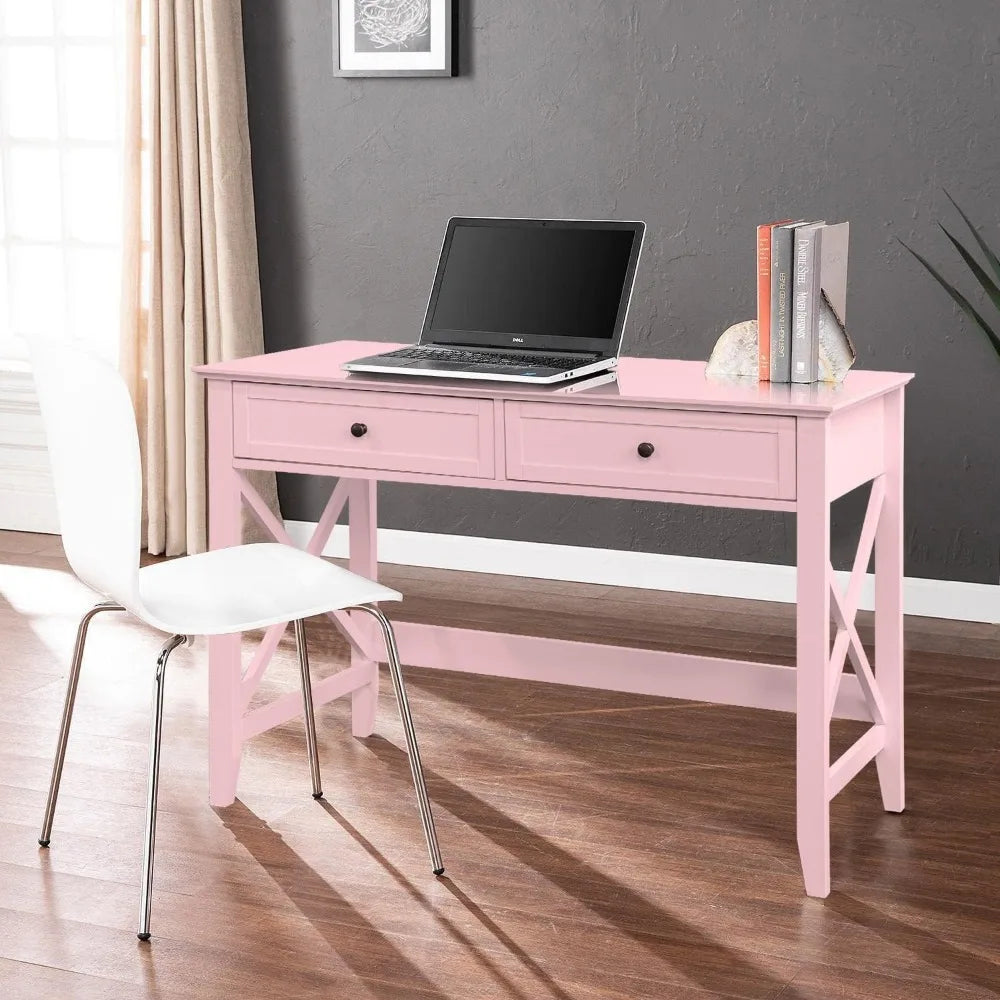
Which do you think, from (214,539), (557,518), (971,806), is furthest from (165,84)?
(971,806)

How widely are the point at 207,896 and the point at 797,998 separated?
921mm

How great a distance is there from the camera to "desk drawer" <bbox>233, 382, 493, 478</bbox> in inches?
102

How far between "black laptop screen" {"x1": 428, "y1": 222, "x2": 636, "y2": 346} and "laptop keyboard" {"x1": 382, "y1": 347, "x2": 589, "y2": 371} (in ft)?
0.19

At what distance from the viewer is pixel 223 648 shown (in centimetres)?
275

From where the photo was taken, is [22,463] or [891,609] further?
[22,463]

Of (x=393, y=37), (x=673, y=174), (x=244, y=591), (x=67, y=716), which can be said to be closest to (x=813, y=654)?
(x=244, y=591)

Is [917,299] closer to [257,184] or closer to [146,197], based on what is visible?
[257,184]

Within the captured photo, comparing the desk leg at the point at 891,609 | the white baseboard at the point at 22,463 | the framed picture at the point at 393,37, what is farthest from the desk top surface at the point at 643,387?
the white baseboard at the point at 22,463

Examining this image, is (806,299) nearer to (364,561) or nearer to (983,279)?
(364,561)

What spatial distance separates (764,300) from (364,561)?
1.02 meters

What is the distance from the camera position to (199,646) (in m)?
3.84

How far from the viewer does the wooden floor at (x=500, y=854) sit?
86.0 inches

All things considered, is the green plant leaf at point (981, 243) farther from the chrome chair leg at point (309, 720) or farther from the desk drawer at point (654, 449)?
the chrome chair leg at point (309, 720)

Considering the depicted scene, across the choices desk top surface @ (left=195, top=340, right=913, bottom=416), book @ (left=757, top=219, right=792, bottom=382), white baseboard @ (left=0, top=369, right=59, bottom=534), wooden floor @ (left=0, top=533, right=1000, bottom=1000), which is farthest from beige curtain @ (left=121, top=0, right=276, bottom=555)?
book @ (left=757, top=219, right=792, bottom=382)
